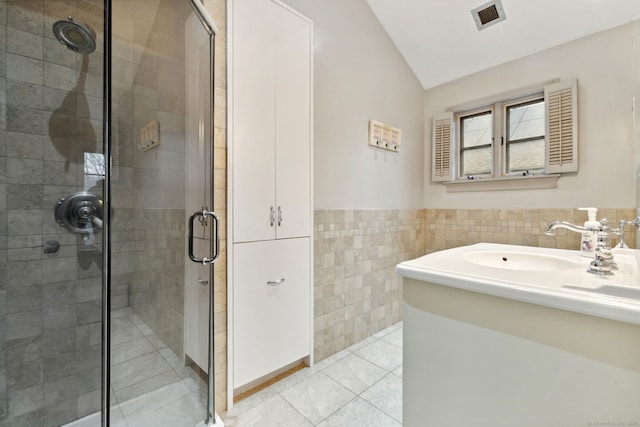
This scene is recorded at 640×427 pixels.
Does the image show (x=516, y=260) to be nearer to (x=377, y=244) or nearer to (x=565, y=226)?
(x=565, y=226)

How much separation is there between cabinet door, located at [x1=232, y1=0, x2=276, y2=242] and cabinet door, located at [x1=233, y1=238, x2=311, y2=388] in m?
0.15

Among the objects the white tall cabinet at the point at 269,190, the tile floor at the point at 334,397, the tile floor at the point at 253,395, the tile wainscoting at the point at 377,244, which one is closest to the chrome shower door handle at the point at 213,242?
the white tall cabinet at the point at 269,190

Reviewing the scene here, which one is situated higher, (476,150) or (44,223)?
(476,150)

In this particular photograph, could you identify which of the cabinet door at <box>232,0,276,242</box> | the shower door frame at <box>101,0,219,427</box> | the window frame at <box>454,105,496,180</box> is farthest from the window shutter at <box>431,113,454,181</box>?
the shower door frame at <box>101,0,219,427</box>

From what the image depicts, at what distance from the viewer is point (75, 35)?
4.30 feet

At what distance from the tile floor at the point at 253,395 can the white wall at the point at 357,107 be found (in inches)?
48.3

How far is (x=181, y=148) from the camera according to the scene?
4.37ft

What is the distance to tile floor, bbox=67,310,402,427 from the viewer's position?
1220 millimetres

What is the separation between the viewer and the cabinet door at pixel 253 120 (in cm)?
154

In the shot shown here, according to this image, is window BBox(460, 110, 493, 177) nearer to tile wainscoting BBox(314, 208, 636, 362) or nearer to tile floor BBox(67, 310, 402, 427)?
tile wainscoting BBox(314, 208, 636, 362)

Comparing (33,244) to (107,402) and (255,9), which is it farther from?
(255,9)

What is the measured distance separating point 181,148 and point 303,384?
5.36 ft

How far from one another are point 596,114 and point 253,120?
263cm

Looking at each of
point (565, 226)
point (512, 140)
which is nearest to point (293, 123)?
point (565, 226)
